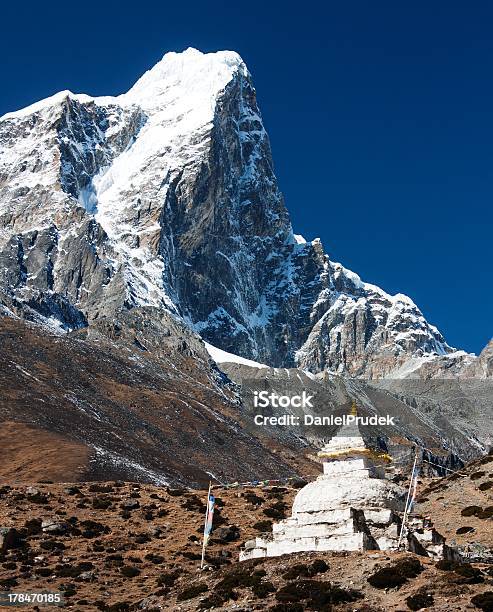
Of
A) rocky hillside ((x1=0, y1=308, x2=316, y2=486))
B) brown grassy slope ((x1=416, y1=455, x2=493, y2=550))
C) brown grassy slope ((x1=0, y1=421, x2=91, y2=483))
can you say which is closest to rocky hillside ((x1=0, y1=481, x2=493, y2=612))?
brown grassy slope ((x1=416, y1=455, x2=493, y2=550))

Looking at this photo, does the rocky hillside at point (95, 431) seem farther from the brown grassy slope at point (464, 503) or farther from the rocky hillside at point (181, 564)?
the brown grassy slope at point (464, 503)

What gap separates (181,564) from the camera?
62375 mm

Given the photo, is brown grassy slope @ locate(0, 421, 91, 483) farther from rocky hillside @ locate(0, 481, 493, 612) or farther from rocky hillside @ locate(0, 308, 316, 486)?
rocky hillside @ locate(0, 481, 493, 612)

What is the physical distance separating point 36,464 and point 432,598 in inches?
3147

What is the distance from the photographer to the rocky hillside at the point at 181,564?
143 feet

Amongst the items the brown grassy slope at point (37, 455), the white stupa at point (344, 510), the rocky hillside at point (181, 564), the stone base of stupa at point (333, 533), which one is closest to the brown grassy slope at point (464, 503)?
the rocky hillside at point (181, 564)

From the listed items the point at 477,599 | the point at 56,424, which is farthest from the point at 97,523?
the point at 56,424

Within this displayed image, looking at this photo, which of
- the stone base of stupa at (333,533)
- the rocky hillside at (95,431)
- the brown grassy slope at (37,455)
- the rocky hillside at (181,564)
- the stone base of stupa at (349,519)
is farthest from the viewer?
the rocky hillside at (95,431)

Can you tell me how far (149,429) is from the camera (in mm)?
171000

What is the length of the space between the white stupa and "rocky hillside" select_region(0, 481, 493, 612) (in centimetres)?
130

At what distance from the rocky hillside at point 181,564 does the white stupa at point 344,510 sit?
4.27ft

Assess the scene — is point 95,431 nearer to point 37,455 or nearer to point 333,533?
point 37,455

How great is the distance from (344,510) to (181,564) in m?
16.0

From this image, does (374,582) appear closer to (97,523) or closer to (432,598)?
(432,598)
